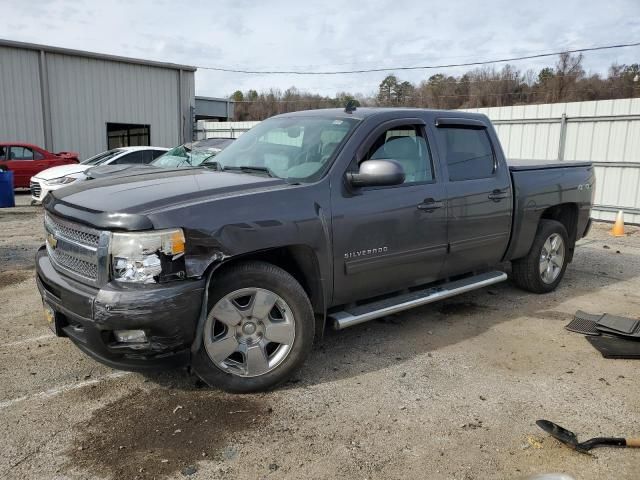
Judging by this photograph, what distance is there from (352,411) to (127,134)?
991 inches

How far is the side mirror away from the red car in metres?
15.0

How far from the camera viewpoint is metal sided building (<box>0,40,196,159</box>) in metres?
19.8

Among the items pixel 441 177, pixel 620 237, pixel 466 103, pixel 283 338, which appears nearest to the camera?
pixel 283 338

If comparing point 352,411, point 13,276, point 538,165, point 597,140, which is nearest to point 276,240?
point 352,411

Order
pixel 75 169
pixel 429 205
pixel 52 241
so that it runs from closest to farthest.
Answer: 1. pixel 52 241
2. pixel 429 205
3. pixel 75 169

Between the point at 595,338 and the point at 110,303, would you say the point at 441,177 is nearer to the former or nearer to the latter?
the point at 595,338

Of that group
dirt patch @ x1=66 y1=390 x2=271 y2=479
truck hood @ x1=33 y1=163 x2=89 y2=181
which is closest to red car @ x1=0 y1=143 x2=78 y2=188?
truck hood @ x1=33 y1=163 x2=89 y2=181

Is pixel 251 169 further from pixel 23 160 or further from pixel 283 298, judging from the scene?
pixel 23 160

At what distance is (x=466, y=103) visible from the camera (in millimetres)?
49094

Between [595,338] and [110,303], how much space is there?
13.1 ft

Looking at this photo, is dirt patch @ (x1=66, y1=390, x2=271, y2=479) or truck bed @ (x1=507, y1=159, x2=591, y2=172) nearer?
dirt patch @ (x1=66, y1=390, x2=271, y2=479)

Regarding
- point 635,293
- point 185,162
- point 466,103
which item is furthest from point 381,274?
point 466,103

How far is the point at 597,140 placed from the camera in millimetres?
12031

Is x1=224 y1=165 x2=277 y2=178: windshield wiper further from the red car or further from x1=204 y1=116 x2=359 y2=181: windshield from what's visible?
the red car
